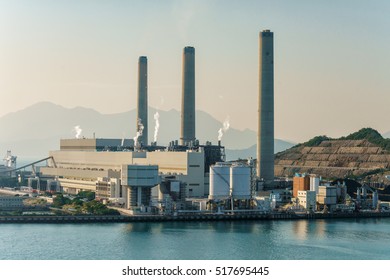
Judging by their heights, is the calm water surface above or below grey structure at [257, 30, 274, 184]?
below

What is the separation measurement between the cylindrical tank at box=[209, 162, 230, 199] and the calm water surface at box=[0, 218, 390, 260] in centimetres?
310

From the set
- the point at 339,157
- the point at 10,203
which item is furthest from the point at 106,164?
the point at 339,157

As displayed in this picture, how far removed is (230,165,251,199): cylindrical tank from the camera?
42.9 m

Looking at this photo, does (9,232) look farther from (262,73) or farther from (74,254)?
(262,73)

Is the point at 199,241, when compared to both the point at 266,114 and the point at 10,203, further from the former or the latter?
the point at 266,114

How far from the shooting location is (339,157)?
2968 inches

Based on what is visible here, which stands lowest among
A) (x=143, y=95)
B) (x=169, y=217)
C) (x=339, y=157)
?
(x=169, y=217)

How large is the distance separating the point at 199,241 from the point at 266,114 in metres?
19.5

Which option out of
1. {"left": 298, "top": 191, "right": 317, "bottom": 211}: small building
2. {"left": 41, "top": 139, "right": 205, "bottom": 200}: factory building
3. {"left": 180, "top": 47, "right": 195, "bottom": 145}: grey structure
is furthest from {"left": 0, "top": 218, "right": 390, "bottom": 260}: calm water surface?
{"left": 180, "top": 47, "right": 195, "bottom": 145}: grey structure

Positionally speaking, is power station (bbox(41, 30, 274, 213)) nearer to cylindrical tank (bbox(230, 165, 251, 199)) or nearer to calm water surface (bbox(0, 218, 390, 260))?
cylindrical tank (bbox(230, 165, 251, 199))

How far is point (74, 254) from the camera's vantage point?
2825 centimetres

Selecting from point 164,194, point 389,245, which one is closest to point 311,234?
point 389,245

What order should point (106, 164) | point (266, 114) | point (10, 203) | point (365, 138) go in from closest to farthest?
point (10, 203) < point (266, 114) < point (106, 164) < point (365, 138)

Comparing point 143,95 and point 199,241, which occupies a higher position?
point 143,95
